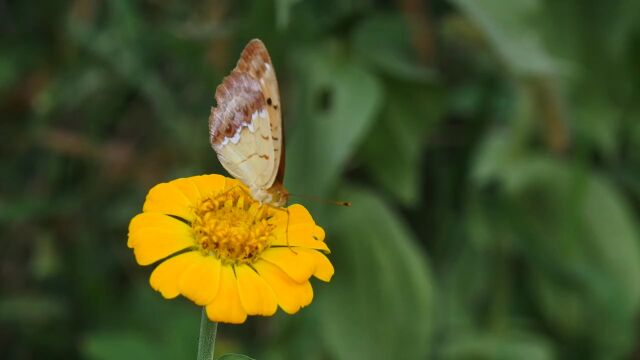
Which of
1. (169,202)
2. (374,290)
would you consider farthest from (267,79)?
(374,290)

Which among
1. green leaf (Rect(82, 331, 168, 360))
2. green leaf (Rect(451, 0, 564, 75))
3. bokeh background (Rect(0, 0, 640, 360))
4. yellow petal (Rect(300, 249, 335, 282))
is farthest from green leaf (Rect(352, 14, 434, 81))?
yellow petal (Rect(300, 249, 335, 282))

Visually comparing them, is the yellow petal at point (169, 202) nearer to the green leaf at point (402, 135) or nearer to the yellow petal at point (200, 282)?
the yellow petal at point (200, 282)

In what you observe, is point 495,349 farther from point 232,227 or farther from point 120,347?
point 232,227

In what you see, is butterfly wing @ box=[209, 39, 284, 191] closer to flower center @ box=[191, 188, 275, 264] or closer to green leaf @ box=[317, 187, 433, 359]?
flower center @ box=[191, 188, 275, 264]

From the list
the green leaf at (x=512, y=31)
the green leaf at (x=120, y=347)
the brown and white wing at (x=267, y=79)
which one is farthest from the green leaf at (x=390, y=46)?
the brown and white wing at (x=267, y=79)

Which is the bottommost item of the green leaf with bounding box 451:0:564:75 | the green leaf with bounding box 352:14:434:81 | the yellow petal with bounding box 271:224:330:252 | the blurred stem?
the blurred stem

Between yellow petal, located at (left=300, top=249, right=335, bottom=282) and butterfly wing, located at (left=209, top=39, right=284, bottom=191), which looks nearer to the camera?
yellow petal, located at (left=300, top=249, right=335, bottom=282)
